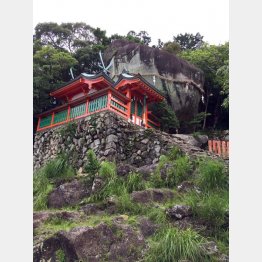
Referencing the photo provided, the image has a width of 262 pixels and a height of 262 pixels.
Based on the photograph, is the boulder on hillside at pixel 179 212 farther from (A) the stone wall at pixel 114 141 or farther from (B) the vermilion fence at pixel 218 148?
(B) the vermilion fence at pixel 218 148

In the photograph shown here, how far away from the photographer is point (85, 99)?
1488cm

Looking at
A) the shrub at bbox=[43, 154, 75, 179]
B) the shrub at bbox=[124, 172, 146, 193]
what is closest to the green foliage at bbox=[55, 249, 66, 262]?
the shrub at bbox=[124, 172, 146, 193]

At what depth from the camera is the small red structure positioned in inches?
570

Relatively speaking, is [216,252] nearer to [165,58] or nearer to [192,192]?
[192,192]

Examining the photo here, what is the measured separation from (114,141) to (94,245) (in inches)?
254

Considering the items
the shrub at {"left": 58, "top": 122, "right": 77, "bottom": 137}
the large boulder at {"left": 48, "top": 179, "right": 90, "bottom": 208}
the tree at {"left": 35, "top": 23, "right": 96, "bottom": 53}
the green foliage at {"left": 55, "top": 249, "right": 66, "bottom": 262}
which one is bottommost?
the green foliage at {"left": 55, "top": 249, "right": 66, "bottom": 262}

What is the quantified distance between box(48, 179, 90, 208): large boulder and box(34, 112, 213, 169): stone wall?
2.95 metres

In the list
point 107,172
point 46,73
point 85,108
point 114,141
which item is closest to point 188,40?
point 46,73

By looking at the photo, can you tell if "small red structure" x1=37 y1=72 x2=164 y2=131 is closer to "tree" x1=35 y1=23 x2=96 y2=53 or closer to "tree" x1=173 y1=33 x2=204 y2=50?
"tree" x1=35 y1=23 x2=96 y2=53

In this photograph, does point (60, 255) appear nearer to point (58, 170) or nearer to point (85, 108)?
point (58, 170)

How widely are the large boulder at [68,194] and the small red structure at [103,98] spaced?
4.63 meters

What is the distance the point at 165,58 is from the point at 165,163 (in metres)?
12.3

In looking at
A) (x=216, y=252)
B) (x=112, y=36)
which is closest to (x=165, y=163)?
(x=216, y=252)

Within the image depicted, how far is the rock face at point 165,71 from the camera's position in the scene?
21.6 meters
